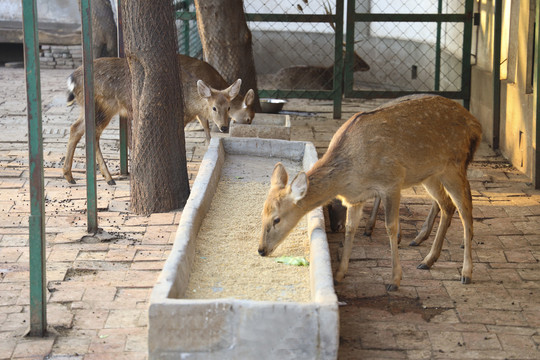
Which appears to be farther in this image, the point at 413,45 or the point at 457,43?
the point at 413,45

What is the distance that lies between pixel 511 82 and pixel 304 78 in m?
5.54

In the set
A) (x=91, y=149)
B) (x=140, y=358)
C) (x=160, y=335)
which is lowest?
(x=140, y=358)

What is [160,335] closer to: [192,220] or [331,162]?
[192,220]

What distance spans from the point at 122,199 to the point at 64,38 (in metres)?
11.0

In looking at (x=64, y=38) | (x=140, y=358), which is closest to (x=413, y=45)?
(x=64, y=38)

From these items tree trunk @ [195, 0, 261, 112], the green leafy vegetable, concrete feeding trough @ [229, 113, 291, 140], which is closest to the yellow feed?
the green leafy vegetable

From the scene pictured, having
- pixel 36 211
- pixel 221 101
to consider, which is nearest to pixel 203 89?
pixel 221 101

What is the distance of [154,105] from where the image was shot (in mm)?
7520

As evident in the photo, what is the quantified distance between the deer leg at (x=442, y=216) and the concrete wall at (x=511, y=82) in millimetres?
2931

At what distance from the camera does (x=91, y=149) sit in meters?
6.71

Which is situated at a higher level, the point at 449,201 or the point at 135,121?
the point at 135,121

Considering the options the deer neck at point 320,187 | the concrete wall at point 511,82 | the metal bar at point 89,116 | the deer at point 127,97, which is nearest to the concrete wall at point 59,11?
the deer at point 127,97

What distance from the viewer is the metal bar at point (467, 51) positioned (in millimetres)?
12125

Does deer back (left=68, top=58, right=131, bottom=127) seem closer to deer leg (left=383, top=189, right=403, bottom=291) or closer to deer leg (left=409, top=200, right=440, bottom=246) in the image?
deer leg (left=409, top=200, right=440, bottom=246)
